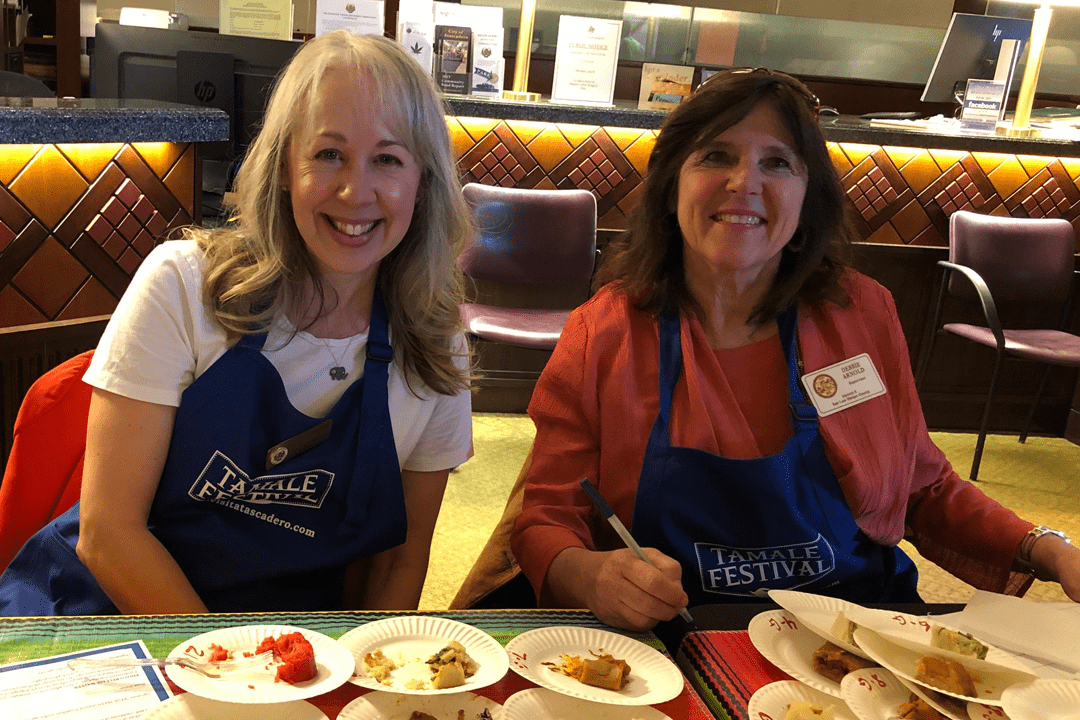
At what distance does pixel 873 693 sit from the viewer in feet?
3.19

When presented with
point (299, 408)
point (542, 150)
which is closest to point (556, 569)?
point (299, 408)

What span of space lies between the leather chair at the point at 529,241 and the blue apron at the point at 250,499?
2.09 metres

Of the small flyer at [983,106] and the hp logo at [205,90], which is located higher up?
the small flyer at [983,106]

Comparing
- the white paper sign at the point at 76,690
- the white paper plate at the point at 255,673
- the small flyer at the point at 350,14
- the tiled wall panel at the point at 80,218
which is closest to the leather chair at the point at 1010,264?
the small flyer at the point at 350,14

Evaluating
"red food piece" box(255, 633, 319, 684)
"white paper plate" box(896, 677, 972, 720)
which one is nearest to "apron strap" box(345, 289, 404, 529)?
"red food piece" box(255, 633, 319, 684)

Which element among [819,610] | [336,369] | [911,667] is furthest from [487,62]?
[911,667]

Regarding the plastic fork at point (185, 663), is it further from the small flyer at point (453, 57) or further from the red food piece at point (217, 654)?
the small flyer at point (453, 57)

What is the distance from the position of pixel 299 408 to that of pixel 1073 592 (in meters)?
1.12

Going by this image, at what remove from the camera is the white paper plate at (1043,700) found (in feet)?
3.08

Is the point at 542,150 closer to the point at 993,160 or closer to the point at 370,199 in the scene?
the point at 993,160

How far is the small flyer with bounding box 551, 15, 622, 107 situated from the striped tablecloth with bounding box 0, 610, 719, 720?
3.13 m

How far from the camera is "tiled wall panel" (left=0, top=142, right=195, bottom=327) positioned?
1.92 metres

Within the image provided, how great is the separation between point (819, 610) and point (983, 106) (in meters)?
3.81

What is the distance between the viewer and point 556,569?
131 centimetres
